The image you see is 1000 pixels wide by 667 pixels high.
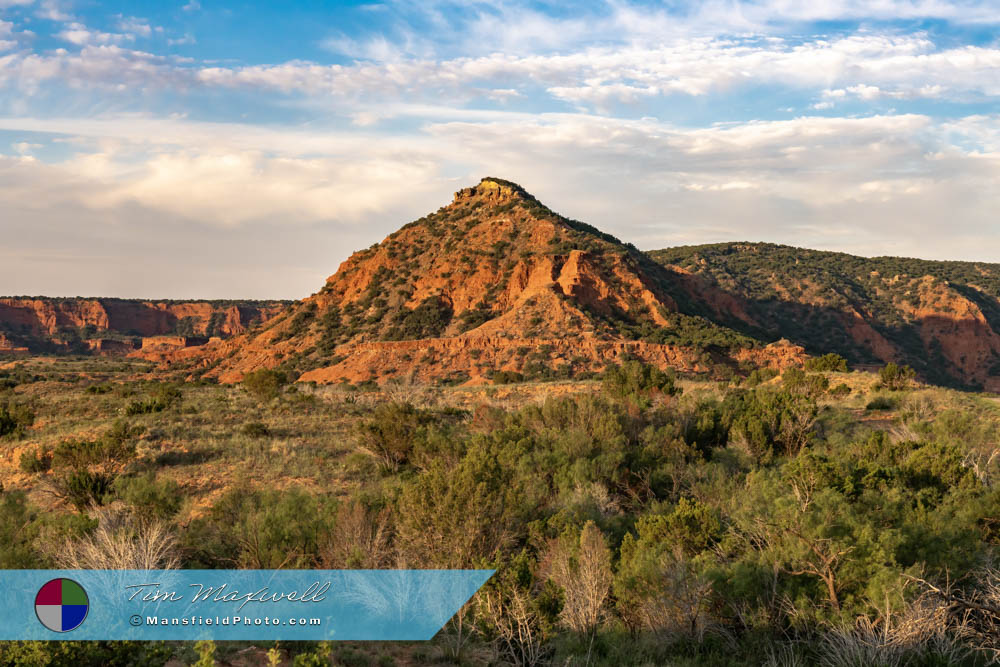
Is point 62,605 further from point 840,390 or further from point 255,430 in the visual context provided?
point 840,390

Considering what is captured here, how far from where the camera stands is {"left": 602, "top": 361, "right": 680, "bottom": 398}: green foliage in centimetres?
2439

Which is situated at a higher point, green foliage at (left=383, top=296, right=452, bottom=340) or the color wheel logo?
green foliage at (left=383, top=296, right=452, bottom=340)

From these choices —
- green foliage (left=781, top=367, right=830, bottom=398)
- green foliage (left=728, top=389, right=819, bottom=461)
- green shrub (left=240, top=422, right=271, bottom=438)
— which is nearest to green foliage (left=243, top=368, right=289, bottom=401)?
green shrub (left=240, top=422, right=271, bottom=438)

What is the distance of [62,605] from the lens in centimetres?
690

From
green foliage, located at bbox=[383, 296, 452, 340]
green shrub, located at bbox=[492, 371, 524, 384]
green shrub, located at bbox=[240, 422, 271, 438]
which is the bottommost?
green shrub, located at bbox=[492, 371, 524, 384]

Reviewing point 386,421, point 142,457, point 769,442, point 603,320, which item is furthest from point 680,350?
point 142,457

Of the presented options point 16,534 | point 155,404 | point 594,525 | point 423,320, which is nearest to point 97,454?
point 16,534

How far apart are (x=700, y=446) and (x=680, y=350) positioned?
1347 inches

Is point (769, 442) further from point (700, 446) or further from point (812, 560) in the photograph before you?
point (812, 560)

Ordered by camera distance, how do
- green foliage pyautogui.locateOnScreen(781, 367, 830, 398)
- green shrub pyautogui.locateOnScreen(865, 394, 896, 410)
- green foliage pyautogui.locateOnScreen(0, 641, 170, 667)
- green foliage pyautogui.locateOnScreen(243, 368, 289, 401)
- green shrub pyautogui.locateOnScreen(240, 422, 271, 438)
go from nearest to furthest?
green foliage pyautogui.locateOnScreen(0, 641, 170, 667), green shrub pyautogui.locateOnScreen(240, 422, 271, 438), green shrub pyautogui.locateOnScreen(865, 394, 896, 410), green foliage pyautogui.locateOnScreen(781, 367, 830, 398), green foliage pyautogui.locateOnScreen(243, 368, 289, 401)

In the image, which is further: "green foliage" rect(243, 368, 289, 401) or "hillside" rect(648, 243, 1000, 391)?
"hillside" rect(648, 243, 1000, 391)

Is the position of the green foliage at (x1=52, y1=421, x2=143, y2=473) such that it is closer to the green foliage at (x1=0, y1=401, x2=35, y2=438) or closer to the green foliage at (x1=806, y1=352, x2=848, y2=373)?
the green foliage at (x1=0, y1=401, x2=35, y2=438)

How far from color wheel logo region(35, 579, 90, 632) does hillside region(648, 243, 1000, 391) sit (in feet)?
206

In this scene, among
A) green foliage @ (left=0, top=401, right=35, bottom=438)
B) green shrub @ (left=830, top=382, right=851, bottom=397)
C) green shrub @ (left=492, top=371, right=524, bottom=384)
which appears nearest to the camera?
green foliage @ (left=0, top=401, right=35, bottom=438)
